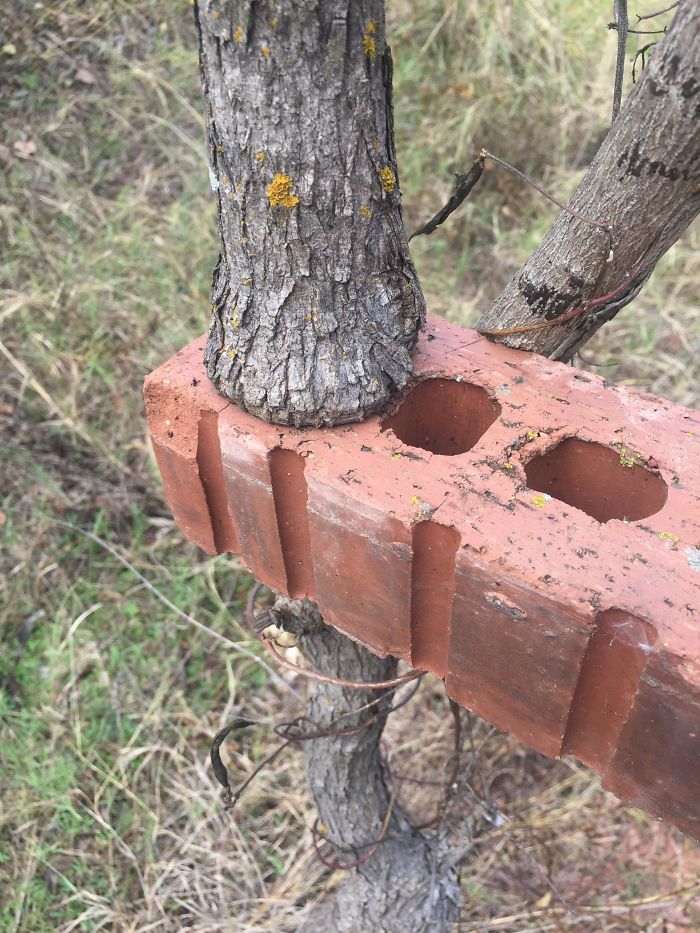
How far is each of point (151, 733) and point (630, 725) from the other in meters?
1.93

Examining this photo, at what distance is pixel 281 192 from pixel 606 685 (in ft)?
2.49

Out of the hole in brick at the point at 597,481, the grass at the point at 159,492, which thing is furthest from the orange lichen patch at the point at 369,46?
the grass at the point at 159,492

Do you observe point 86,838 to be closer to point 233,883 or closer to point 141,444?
point 233,883

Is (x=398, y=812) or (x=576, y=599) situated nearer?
(x=576, y=599)

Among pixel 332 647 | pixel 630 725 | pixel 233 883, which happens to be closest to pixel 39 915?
pixel 233 883

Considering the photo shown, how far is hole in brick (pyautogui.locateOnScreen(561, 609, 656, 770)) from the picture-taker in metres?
0.83

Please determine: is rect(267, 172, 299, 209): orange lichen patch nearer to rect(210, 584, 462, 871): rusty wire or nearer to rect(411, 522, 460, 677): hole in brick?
rect(411, 522, 460, 677): hole in brick

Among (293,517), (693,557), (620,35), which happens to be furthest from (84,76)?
(693,557)

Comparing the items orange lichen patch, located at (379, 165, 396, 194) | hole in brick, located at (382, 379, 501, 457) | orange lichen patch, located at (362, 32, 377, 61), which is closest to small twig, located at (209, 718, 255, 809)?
hole in brick, located at (382, 379, 501, 457)

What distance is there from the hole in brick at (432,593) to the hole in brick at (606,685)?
7.7 inches

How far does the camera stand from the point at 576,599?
0.84 m

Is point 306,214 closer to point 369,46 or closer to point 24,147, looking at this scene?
point 369,46

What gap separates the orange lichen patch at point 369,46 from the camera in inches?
33.7

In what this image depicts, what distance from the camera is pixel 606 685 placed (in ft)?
2.98
